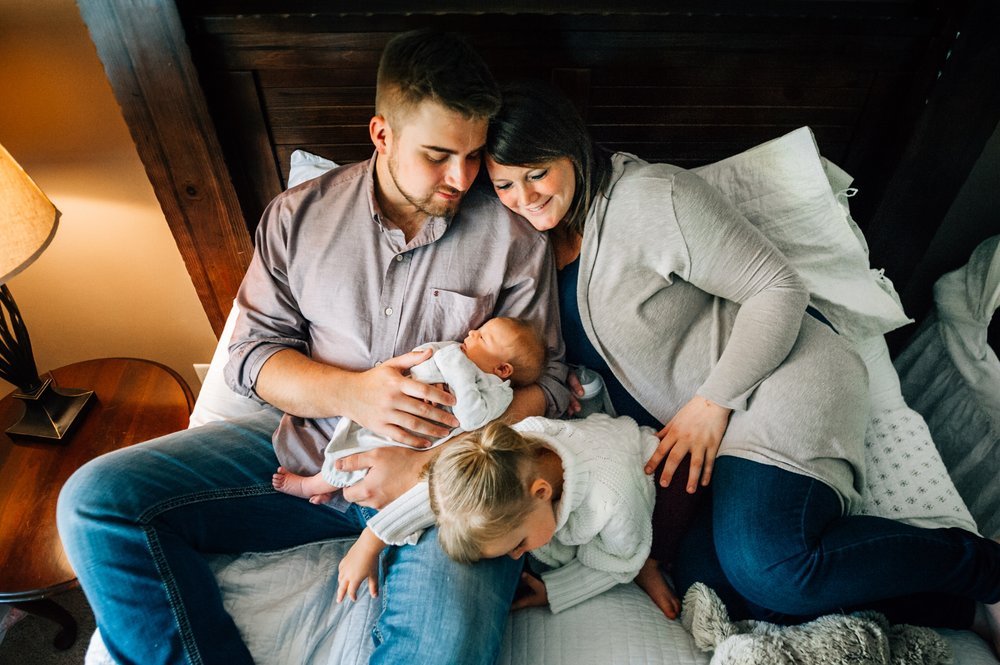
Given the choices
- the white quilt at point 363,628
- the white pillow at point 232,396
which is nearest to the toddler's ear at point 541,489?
the white quilt at point 363,628

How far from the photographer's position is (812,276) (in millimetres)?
1371

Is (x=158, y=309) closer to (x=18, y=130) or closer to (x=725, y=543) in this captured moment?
(x=18, y=130)

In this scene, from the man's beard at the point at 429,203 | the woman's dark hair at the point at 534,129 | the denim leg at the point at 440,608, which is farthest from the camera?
the man's beard at the point at 429,203

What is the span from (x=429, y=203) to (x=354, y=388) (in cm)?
41

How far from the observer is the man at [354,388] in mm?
1026

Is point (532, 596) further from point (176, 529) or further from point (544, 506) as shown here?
point (176, 529)

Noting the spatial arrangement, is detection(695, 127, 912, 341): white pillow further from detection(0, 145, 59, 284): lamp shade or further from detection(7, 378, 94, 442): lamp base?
detection(7, 378, 94, 442): lamp base

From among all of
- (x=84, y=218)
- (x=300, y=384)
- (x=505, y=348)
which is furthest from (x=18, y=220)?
(x=505, y=348)

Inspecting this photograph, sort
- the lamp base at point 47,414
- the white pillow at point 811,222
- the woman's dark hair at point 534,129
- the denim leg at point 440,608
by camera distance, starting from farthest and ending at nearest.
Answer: the lamp base at point 47,414
the white pillow at point 811,222
the woman's dark hair at point 534,129
the denim leg at point 440,608

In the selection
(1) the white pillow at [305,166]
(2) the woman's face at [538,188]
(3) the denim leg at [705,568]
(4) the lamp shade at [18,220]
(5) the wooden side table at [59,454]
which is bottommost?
(5) the wooden side table at [59,454]

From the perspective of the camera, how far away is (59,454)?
1.40m

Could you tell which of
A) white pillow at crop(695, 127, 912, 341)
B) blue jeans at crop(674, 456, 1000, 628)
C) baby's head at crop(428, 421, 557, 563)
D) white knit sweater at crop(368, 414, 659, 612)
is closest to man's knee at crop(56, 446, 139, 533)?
white knit sweater at crop(368, 414, 659, 612)

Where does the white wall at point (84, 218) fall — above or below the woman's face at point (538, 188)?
below

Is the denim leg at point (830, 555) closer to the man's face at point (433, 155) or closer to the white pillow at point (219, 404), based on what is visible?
the man's face at point (433, 155)
